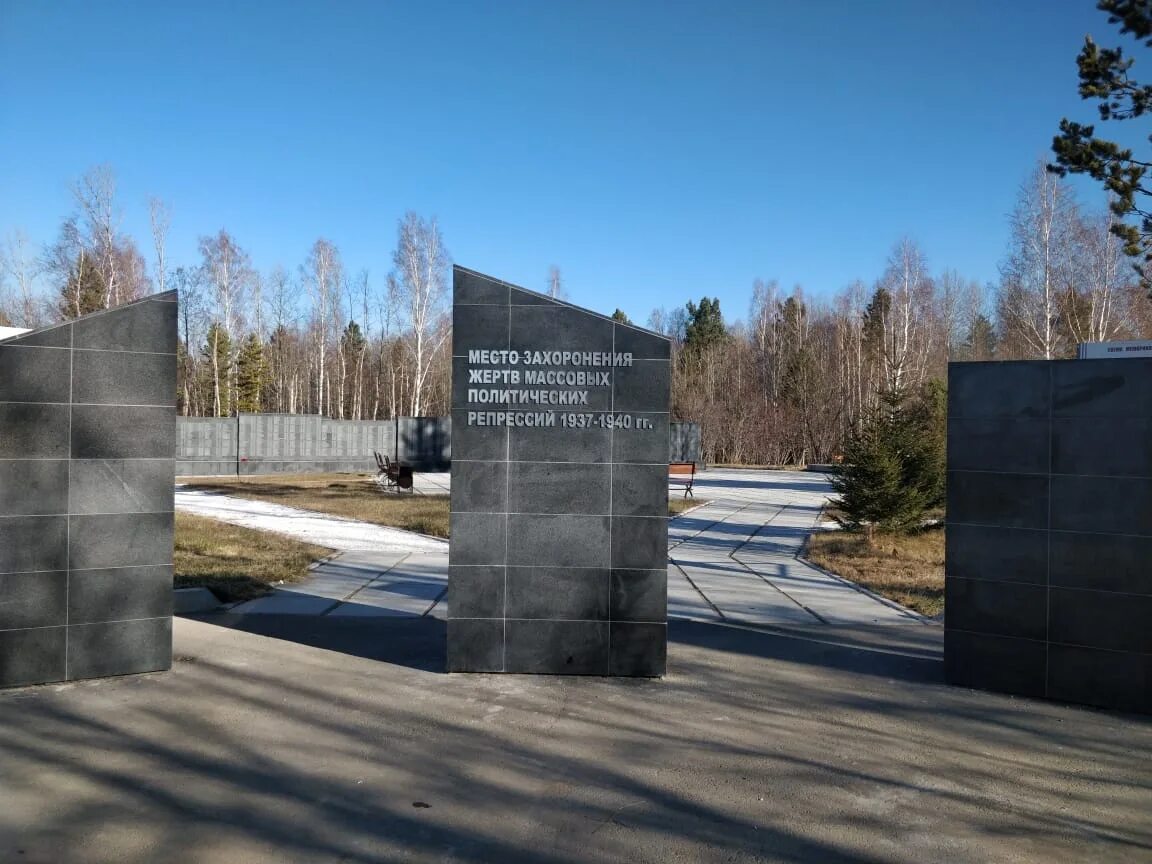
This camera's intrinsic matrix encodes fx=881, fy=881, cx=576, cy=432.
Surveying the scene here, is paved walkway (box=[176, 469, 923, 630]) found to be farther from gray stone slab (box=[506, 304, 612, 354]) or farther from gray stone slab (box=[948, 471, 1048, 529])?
gray stone slab (box=[506, 304, 612, 354])

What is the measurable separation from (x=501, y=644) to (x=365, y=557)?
6.83m

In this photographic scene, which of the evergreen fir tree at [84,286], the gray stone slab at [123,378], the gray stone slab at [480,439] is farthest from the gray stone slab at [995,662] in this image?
the evergreen fir tree at [84,286]

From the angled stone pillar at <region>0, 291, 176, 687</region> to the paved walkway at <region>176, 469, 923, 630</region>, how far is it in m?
2.59

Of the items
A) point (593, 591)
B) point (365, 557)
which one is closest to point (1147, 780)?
point (593, 591)

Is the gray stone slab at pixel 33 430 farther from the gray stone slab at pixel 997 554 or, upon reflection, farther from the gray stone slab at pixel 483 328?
the gray stone slab at pixel 997 554

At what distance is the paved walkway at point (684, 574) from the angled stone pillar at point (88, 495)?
259 cm

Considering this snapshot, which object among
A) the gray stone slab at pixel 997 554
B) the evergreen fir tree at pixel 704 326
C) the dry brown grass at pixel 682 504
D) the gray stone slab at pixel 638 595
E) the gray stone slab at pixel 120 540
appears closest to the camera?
the gray stone slab at pixel 120 540

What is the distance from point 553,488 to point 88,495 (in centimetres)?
361

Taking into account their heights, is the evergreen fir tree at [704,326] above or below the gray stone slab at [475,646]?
above

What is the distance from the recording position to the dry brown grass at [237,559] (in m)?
10.7

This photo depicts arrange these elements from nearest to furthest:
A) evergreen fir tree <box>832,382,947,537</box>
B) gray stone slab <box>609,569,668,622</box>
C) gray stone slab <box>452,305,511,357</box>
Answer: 1. gray stone slab <box>609,569,668,622</box>
2. gray stone slab <box>452,305,511,357</box>
3. evergreen fir tree <box>832,382,947,537</box>

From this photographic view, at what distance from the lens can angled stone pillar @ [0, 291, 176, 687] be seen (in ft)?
21.6

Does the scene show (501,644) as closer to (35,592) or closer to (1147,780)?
(35,592)

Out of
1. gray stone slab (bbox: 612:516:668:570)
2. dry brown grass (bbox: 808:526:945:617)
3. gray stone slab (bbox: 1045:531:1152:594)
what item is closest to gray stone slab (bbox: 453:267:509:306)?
gray stone slab (bbox: 612:516:668:570)
